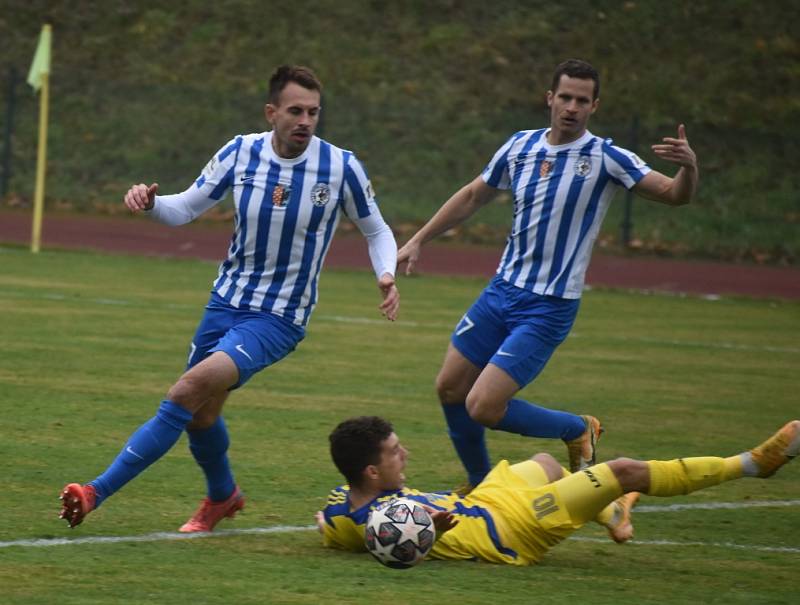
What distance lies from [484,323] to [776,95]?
22.6 meters

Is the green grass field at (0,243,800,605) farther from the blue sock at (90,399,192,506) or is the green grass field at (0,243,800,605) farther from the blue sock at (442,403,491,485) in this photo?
the blue sock at (442,403,491,485)

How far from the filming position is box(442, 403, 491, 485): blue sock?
7746 millimetres

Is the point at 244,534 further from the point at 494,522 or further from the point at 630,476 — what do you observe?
the point at 630,476

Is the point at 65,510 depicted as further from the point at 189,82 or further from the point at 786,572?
the point at 189,82

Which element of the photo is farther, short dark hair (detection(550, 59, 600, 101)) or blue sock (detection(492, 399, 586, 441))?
blue sock (detection(492, 399, 586, 441))

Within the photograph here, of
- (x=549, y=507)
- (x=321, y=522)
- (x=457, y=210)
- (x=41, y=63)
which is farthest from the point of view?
(x=41, y=63)

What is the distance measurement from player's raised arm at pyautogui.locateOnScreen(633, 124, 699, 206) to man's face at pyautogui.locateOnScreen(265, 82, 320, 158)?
153 cm

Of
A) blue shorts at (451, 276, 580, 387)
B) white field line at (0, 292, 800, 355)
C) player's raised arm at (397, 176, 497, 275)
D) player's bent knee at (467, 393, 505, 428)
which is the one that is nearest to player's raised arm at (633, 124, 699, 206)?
blue shorts at (451, 276, 580, 387)

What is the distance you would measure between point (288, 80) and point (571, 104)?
1.45m

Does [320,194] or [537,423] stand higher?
[320,194]

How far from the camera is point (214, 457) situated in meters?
6.98

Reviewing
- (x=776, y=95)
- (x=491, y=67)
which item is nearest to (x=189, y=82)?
(x=491, y=67)

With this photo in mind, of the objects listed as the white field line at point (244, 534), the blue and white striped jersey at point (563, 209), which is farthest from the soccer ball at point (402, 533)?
the blue and white striped jersey at point (563, 209)

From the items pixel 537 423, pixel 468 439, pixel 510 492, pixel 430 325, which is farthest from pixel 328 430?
pixel 430 325
